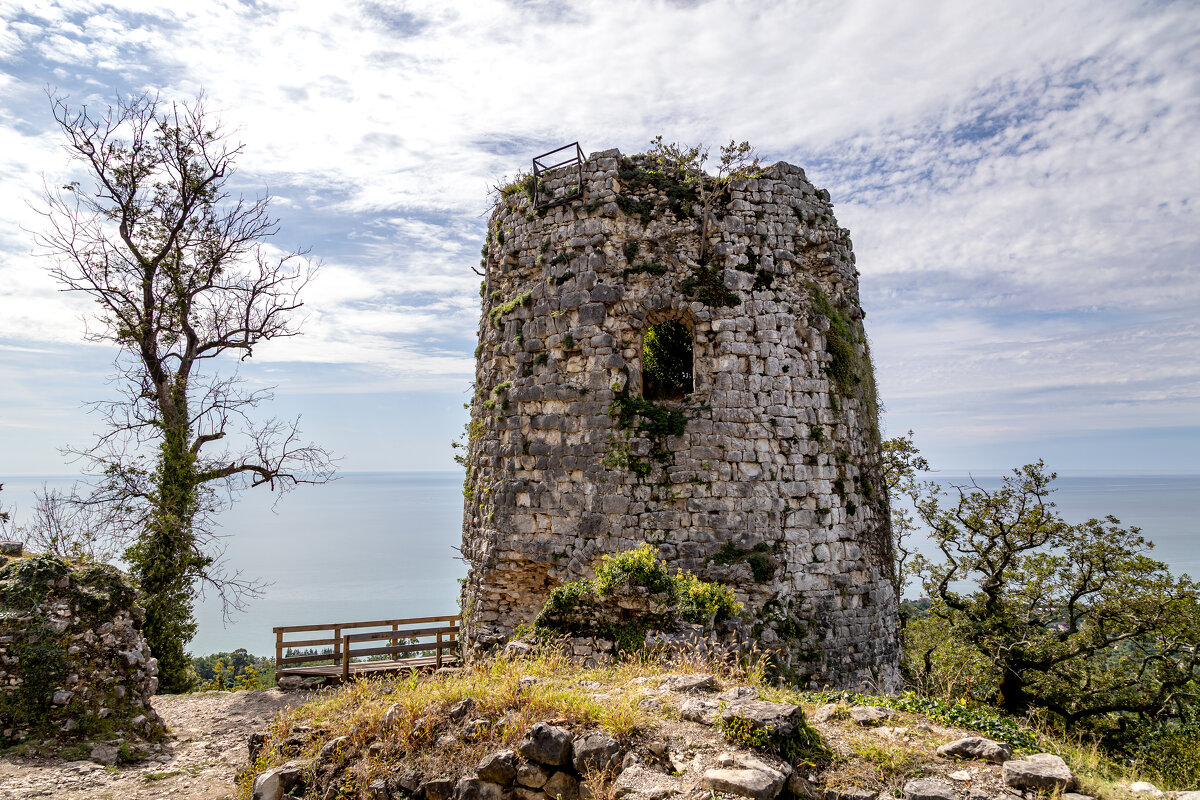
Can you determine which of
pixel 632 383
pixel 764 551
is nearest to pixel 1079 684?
pixel 764 551

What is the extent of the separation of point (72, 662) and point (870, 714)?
9.61m

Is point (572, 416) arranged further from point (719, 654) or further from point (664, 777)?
point (664, 777)

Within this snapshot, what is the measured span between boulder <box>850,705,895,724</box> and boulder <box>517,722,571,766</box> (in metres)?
2.39

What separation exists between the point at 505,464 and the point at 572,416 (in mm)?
1481

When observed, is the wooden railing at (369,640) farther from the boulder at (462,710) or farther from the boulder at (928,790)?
the boulder at (928,790)

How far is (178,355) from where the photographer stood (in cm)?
1562

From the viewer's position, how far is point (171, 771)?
8211mm

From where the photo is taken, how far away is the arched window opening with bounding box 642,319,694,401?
1298 cm

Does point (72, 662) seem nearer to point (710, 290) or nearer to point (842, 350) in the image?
point (710, 290)

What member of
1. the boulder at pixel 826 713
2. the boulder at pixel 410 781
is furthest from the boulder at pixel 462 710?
the boulder at pixel 826 713

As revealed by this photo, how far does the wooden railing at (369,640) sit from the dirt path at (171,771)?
1.48 metres

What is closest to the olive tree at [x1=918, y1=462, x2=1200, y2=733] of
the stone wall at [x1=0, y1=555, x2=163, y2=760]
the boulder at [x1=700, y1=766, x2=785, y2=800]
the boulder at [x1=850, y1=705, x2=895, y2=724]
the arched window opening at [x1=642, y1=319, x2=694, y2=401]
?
the arched window opening at [x1=642, y1=319, x2=694, y2=401]

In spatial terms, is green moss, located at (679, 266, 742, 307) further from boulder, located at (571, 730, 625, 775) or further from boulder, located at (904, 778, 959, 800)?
boulder, located at (904, 778, 959, 800)

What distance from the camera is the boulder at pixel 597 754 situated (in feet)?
16.1
